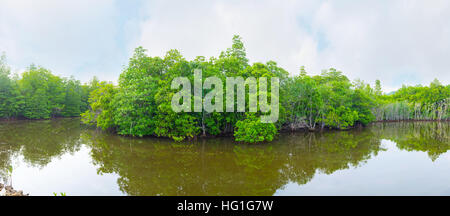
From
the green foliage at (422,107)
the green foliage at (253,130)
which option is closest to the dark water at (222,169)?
the green foliage at (253,130)

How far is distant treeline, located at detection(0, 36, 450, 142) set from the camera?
17.6 meters

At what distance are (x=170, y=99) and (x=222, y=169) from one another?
8395 millimetres

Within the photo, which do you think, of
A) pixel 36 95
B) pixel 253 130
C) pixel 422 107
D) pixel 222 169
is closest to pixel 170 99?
pixel 253 130

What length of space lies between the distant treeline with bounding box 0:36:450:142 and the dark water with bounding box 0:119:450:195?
2.92 m

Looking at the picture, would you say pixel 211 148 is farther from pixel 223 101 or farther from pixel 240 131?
pixel 223 101

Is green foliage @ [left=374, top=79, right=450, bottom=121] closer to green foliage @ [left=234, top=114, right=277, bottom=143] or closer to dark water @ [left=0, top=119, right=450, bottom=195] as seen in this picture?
dark water @ [left=0, top=119, right=450, bottom=195]

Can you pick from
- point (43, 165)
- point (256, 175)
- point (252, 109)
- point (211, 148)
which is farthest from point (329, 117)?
point (43, 165)

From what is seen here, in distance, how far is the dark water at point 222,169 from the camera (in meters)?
8.10

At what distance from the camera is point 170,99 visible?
16.5 m

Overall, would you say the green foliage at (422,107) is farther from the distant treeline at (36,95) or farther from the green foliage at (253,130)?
the distant treeline at (36,95)

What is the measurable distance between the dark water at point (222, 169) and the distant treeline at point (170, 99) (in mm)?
2920

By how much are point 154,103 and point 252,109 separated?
29.3ft

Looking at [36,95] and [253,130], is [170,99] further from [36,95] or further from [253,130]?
[36,95]

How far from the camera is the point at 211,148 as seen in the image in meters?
15.2
